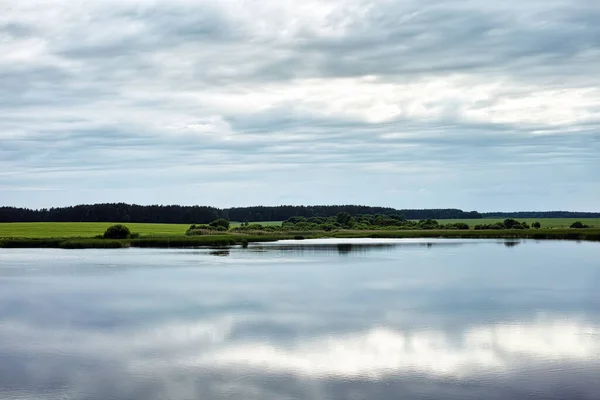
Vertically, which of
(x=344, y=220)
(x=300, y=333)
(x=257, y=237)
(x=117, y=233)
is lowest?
(x=300, y=333)

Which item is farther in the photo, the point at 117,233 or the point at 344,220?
the point at 344,220

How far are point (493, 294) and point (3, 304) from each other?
754 inches

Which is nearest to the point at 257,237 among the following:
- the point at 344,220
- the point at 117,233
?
the point at 117,233

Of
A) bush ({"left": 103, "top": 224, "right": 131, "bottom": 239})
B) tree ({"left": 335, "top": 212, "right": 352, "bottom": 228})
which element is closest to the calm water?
bush ({"left": 103, "top": 224, "right": 131, "bottom": 239})

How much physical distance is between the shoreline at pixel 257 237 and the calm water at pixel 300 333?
21.8 meters

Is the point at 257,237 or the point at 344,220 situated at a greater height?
the point at 344,220

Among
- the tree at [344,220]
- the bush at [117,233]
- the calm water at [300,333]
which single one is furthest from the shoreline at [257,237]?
the calm water at [300,333]

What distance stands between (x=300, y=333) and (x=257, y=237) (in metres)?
50.9

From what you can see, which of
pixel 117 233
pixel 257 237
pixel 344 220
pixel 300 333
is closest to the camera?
pixel 300 333

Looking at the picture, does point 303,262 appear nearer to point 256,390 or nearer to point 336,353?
point 336,353

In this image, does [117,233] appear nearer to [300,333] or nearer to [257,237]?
[257,237]

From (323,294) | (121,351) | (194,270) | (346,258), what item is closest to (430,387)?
(121,351)

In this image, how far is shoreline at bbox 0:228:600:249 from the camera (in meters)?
60.2

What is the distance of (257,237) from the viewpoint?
70750 millimetres
